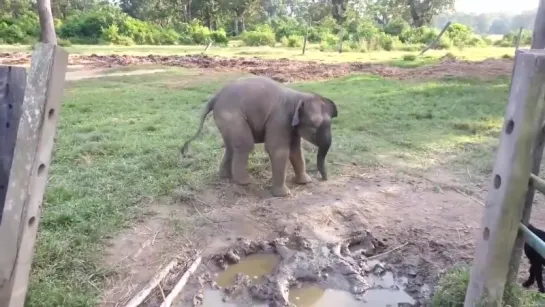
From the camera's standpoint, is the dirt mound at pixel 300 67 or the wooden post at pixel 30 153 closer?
the wooden post at pixel 30 153

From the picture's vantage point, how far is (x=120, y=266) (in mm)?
4543

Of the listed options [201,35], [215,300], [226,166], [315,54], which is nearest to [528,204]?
[215,300]

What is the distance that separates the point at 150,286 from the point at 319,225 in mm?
2120

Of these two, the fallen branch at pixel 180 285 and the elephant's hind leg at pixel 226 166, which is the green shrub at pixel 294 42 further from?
the fallen branch at pixel 180 285

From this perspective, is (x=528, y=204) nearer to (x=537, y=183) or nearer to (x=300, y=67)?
(x=537, y=183)

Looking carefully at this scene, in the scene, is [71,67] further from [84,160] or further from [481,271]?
[481,271]

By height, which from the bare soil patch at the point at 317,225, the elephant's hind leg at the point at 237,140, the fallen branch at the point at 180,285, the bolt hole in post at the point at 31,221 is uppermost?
the bolt hole in post at the point at 31,221

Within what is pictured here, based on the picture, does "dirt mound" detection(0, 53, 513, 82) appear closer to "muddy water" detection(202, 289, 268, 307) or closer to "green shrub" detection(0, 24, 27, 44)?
"green shrub" detection(0, 24, 27, 44)

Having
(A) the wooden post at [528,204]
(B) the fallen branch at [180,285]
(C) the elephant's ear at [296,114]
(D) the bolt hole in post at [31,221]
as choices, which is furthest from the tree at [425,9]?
(D) the bolt hole in post at [31,221]

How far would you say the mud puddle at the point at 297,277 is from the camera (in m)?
4.37

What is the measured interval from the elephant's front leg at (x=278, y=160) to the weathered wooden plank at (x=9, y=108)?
348 cm

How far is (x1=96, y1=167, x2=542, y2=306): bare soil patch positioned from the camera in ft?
15.4

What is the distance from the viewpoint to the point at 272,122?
658cm

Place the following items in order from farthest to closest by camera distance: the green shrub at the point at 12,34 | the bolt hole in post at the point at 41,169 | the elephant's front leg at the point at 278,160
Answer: the green shrub at the point at 12,34 < the elephant's front leg at the point at 278,160 < the bolt hole in post at the point at 41,169
